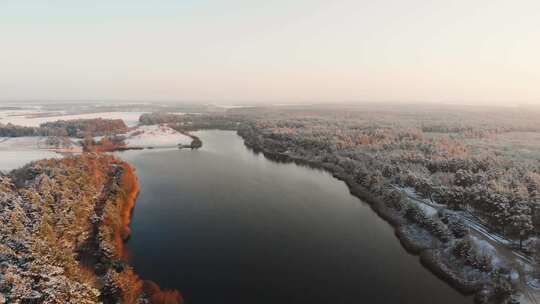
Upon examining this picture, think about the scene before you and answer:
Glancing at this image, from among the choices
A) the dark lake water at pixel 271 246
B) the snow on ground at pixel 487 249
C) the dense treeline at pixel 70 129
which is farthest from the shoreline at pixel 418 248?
the dense treeline at pixel 70 129

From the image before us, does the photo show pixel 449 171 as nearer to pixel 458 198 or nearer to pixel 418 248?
pixel 458 198

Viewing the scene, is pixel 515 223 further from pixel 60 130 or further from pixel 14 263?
pixel 60 130

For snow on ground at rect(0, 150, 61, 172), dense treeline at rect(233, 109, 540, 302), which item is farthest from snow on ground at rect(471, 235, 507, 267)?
snow on ground at rect(0, 150, 61, 172)

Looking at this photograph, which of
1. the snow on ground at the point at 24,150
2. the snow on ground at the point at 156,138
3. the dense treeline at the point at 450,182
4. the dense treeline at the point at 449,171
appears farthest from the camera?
the snow on ground at the point at 156,138

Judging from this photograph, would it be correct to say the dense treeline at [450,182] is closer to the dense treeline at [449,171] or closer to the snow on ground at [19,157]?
the dense treeline at [449,171]

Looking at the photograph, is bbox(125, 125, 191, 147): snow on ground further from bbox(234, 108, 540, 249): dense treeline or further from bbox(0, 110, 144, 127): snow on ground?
bbox(0, 110, 144, 127): snow on ground
